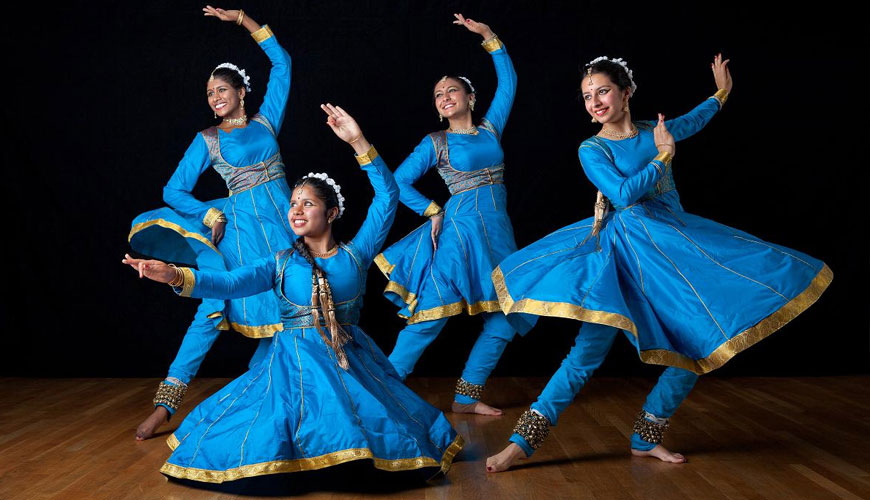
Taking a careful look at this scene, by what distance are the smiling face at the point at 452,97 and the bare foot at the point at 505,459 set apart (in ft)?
6.03

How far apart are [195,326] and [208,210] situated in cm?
50

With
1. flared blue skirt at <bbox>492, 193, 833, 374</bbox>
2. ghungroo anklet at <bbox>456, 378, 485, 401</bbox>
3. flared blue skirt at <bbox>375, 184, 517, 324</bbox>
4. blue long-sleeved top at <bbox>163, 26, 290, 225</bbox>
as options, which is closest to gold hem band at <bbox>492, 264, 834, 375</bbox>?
flared blue skirt at <bbox>492, 193, 833, 374</bbox>

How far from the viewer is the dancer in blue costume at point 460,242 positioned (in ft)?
13.8

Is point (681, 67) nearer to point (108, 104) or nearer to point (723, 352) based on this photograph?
point (723, 352)

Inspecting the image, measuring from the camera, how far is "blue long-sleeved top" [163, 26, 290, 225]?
13.1 feet

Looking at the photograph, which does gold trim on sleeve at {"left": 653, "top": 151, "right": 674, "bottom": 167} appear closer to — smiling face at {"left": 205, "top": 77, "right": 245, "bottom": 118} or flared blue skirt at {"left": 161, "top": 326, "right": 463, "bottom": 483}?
flared blue skirt at {"left": 161, "top": 326, "right": 463, "bottom": 483}

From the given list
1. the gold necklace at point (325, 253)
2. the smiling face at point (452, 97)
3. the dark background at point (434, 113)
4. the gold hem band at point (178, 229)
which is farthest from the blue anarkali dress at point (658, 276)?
the dark background at point (434, 113)

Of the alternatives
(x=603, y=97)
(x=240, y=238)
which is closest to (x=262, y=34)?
(x=240, y=238)

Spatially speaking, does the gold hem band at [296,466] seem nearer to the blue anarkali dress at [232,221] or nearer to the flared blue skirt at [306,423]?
the flared blue skirt at [306,423]

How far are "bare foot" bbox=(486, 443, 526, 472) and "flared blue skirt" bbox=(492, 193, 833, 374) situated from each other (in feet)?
1.51

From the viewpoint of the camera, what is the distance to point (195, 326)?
392 centimetres

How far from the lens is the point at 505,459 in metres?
3.02

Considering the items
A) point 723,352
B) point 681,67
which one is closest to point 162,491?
point 723,352

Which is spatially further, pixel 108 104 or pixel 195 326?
pixel 108 104
